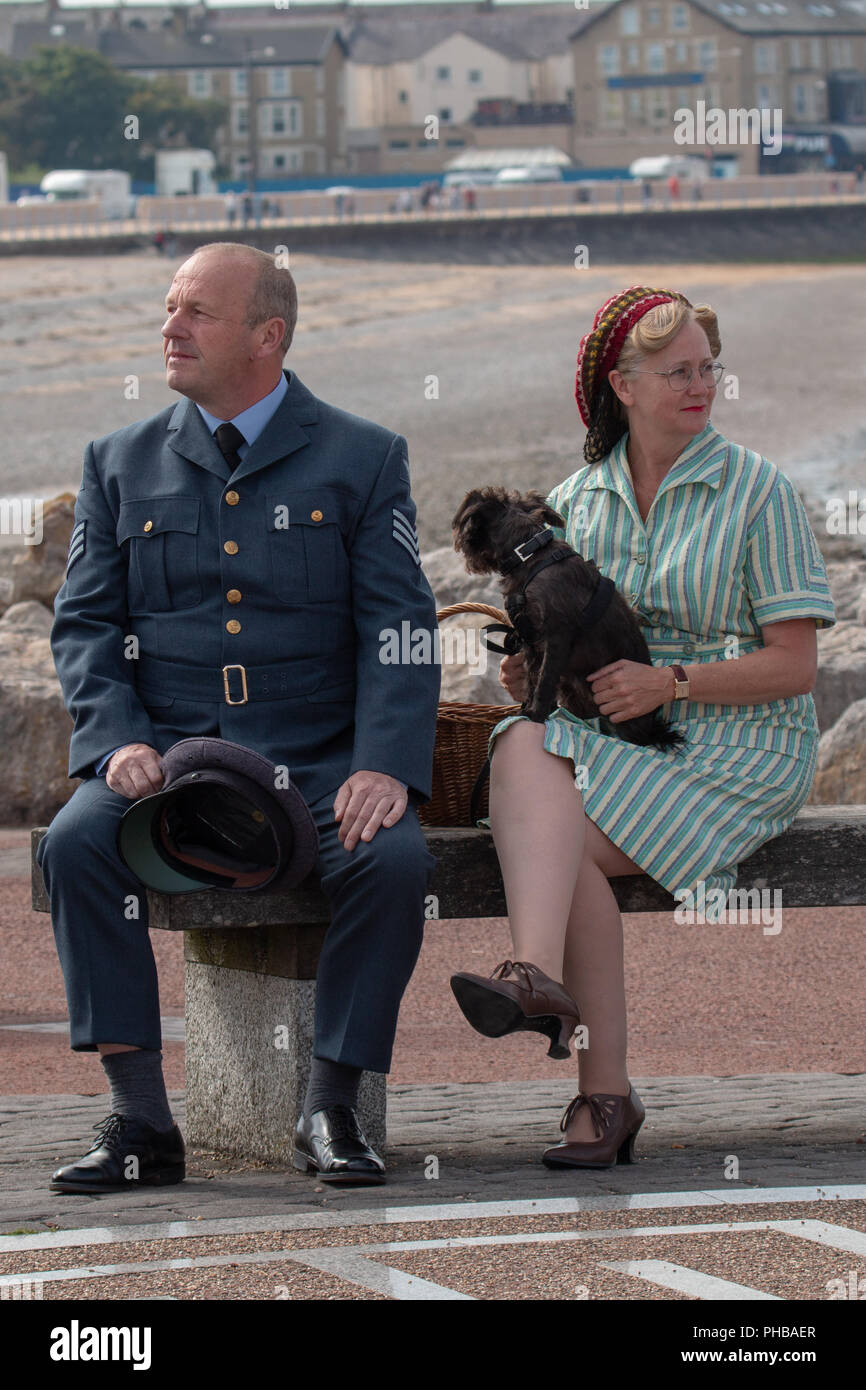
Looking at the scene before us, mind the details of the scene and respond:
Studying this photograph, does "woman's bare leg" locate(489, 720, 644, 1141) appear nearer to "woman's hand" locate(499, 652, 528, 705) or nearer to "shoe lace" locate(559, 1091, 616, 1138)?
"shoe lace" locate(559, 1091, 616, 1138)

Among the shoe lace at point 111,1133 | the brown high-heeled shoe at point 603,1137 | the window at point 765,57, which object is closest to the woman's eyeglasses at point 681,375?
the brown high-heeled shoe at point 603,1137

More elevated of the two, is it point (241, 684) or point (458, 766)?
point (241, 684)

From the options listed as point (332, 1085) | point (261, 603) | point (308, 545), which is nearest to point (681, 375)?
point (308, 545)

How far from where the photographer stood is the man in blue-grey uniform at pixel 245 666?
4.01 meters

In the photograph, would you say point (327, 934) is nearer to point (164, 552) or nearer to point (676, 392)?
point (164, 552)

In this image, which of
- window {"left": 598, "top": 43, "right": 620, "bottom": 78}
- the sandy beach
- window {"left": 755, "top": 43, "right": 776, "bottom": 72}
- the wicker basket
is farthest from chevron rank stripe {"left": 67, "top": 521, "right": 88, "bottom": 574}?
window {"left": 598, "top": 43, "right": 620, "bottom": 78}

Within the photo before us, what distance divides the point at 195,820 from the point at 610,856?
860 mm

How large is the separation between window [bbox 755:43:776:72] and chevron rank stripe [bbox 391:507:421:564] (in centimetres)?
9174

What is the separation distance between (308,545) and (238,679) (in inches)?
12.7

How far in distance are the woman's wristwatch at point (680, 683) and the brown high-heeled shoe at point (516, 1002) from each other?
755 millimetres

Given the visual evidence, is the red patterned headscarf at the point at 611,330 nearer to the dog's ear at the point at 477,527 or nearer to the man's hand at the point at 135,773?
the dog's ear at the point at 477,527

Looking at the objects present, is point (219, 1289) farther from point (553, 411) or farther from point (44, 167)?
point (44, 167)

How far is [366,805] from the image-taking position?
403 cm
